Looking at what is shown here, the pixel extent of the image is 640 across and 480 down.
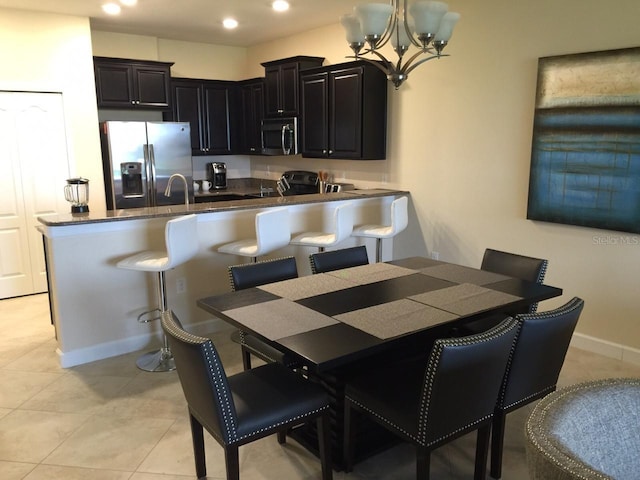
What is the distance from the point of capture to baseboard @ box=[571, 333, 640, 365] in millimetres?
3654

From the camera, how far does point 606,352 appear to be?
3.80m

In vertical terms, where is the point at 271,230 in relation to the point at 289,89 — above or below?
below

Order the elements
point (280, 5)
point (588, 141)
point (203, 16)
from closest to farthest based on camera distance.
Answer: point (588, 141), point (280, 5), point (203, 16)

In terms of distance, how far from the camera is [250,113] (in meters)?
6.78

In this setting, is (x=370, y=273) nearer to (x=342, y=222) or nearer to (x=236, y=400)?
(x=342, y=222)

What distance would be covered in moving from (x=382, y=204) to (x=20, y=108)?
12.0ft

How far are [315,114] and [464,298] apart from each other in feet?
11.1

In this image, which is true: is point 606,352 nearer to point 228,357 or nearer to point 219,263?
point 228,357

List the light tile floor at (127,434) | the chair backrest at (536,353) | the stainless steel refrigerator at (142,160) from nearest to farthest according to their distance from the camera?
the chair backrest at (536,353) → the light tile floor at (127,434) → the stainless steel refrigerator at (142,160)

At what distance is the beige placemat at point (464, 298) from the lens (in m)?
2.48

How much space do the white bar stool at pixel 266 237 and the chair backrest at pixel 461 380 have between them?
215 centimetres

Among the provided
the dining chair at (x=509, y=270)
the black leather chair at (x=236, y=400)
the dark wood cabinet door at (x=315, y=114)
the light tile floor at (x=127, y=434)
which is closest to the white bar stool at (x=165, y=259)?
the light tile floor at (x=127, y=434)

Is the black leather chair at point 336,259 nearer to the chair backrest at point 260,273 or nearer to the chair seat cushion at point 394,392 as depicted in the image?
the chair backrest at point 260,273

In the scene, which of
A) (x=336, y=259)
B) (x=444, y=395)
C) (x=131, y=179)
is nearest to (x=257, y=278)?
(x=336, y=259)
